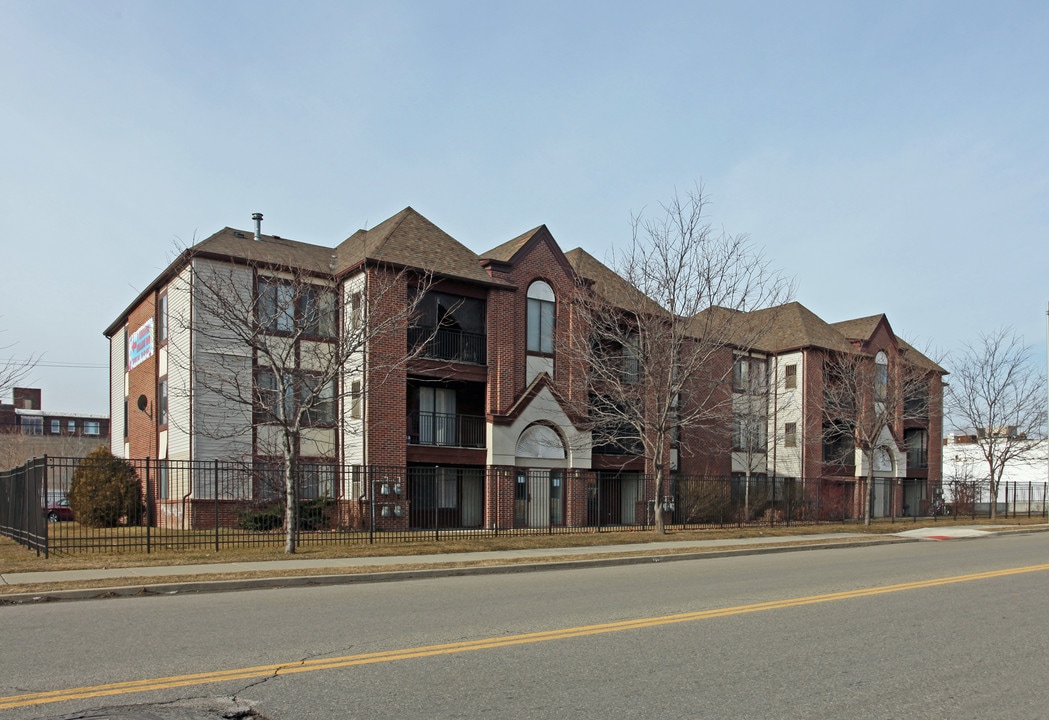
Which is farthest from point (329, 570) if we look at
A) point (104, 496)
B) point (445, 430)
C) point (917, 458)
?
point (917, 458)

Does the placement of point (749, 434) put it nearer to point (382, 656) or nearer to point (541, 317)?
point (541, 317)

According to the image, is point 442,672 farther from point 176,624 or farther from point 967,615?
point 967,615

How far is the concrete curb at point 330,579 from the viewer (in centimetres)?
1118

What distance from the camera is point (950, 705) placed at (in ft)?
19.5

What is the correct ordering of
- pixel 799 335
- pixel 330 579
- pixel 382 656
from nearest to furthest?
pixel 382 656, pixel 330 579, pixel 799 335

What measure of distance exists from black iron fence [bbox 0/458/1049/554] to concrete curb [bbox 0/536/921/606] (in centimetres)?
383

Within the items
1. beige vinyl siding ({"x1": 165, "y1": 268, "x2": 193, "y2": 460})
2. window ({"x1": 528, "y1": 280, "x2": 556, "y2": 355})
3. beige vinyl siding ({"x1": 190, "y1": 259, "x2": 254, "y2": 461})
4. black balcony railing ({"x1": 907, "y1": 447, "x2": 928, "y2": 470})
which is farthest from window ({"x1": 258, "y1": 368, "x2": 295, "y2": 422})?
black balcony railing ({"x1": 907, "y1": 447, "x2": 928, "y2": 470})

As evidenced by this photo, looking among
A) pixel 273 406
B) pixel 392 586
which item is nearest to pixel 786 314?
pixel 273 406

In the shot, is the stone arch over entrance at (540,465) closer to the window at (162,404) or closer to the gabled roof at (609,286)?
the gabled roof at (609,286)

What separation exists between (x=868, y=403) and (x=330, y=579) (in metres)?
27.4

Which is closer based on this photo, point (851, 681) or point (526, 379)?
point (851, 681)

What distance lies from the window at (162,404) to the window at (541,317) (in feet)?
38.5

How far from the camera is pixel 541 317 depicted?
29766mm

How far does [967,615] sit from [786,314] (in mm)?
34472
